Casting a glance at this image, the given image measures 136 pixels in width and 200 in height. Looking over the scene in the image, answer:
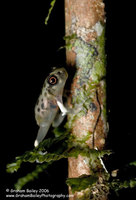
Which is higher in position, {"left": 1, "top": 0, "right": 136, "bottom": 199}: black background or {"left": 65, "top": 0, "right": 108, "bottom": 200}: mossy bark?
{"left": 1, "top": 0, "right": 136, "bottom": 199}: black background

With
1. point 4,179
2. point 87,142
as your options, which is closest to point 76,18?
point 87,142

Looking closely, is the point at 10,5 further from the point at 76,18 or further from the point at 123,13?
the point at 76,18

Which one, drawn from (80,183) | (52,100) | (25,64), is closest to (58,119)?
(52,100)

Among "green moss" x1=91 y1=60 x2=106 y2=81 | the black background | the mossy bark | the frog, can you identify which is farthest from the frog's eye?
the black background

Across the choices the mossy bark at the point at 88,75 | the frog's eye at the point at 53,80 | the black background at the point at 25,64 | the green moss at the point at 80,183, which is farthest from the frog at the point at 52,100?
the black background at the point at 25,64

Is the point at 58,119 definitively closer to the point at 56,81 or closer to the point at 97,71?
the point at 56,81

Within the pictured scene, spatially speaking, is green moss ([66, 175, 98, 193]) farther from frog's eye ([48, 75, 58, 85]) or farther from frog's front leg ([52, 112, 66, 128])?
frog's front leg ([52, 112, 66, 128])

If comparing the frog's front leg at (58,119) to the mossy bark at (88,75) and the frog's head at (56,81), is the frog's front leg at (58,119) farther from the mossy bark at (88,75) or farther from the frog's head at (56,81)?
the mossy bark at (88,75)
